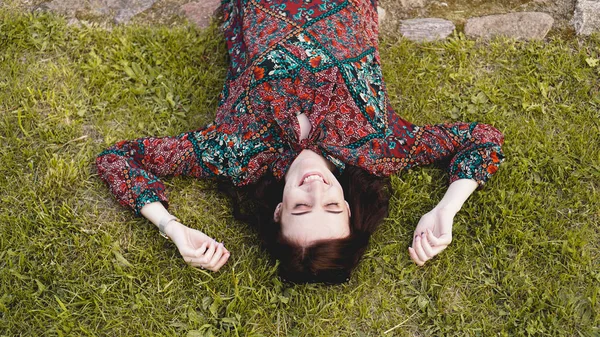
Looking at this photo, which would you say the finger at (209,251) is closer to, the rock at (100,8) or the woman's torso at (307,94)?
the woman's torso at (307,94)

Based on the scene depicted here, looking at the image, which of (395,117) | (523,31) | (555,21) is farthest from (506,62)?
(395,117)

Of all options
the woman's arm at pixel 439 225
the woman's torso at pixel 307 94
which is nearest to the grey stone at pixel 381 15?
the woman's torso at pixel 307 94

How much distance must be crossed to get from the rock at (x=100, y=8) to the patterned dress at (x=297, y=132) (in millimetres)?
1506

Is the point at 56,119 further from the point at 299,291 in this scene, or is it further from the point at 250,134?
the point at 299,291

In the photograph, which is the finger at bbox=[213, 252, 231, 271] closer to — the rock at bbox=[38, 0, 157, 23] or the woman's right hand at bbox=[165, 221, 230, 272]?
the woman's right hand at bbox=[165, 221, 230, 272]

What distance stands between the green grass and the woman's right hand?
139 millimetres

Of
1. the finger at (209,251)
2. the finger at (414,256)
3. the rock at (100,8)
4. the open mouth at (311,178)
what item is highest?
the rock at (100,8)

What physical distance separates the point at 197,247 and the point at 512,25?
3.31 m

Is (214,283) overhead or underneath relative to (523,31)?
underneath

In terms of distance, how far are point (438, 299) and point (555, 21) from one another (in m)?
2.86

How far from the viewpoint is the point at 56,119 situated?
4.09m

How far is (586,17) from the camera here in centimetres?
468

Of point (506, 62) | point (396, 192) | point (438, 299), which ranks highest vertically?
point (506, 62)

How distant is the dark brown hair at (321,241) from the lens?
126 inches
